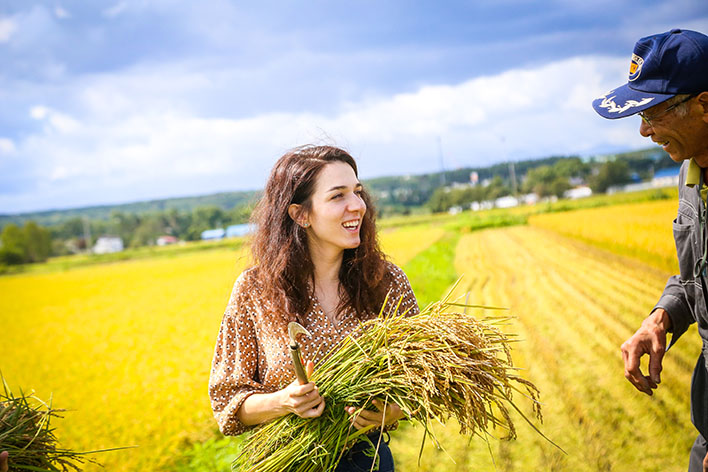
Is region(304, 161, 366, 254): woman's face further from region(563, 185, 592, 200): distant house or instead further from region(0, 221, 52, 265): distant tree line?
region(0, 221, 52, 265): distant tree line

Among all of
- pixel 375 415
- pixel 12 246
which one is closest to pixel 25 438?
pixel 375 415

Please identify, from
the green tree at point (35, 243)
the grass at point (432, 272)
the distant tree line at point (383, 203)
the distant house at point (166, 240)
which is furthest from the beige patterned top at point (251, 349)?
the distant house at point (166, 240)

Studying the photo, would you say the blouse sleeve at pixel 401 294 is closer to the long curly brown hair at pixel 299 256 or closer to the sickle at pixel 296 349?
the long curly brown hair at pixel 299 256

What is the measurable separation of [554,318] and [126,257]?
2478cm

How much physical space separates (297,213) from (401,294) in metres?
0.48

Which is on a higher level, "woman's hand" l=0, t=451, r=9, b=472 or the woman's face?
the woman's face

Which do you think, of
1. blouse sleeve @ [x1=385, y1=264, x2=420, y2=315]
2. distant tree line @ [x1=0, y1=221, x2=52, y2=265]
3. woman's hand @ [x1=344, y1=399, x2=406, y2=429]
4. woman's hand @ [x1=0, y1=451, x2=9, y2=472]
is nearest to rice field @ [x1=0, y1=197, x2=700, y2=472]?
blouse sleeve @ [x1=385, y1=264, x2=420, y2=315]

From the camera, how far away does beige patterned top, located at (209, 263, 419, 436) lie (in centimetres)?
177

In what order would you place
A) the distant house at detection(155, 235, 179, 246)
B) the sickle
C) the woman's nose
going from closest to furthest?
the sickle
the woman's nose
the distant house at detection(155, 235, 179, 246)

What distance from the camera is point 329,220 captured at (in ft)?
6.13

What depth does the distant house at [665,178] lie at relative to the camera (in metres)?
10.9

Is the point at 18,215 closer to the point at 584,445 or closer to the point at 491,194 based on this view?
the point at 491,194

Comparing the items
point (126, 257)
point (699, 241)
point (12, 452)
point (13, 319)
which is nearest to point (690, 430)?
point (699, 241)

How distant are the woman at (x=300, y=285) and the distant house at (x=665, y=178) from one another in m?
10.3
